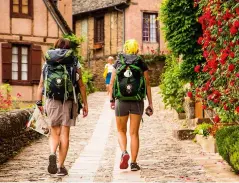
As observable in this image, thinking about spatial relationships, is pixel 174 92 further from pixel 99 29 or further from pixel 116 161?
pixel 99 29

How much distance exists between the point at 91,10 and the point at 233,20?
87.3ft

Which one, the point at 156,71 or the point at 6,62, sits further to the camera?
the point at 156,71

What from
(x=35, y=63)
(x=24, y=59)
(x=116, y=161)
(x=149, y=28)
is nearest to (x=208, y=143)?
(x=116, y=161)

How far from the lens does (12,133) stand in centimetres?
1020

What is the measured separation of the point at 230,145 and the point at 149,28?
84.2 feet

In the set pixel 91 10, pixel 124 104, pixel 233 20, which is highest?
pixel 91 10

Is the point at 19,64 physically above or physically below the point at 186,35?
below

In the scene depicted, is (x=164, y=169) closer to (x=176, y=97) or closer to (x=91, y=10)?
(x=176, y=97)

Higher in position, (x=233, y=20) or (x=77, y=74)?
(x=233, y=20)

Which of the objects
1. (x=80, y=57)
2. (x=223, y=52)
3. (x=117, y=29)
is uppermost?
(x=117, y=29)

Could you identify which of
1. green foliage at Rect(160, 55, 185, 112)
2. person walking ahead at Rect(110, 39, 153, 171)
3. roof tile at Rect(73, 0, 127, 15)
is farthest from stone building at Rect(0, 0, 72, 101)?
person walking ahead at Rect(110, 39, 153, 171)

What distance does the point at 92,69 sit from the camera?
33.5 meters

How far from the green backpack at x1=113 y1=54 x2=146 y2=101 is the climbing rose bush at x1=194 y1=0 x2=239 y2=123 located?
1.07 m

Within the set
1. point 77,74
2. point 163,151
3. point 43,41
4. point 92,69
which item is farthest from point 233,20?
point 92,69
